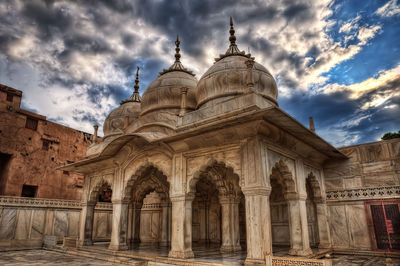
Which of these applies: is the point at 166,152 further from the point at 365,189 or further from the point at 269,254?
the point at 365,189

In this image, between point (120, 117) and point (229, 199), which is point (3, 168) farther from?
point (229, 199)

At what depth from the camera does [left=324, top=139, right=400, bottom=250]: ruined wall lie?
10.4m

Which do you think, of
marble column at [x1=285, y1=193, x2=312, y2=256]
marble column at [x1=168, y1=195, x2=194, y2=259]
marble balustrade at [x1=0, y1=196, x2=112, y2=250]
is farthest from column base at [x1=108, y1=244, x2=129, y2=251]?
marble balustrade at [x1=0, y1=196, x2=112, y2=250]

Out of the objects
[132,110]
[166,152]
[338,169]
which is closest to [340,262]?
[338,169]

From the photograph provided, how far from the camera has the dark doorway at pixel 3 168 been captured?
66.0ft

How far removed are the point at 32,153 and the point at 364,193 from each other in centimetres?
2163

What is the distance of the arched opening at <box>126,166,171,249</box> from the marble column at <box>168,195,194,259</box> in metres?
3.01

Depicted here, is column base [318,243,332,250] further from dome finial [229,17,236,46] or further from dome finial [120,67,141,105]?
dome finial [120,67,141,105]

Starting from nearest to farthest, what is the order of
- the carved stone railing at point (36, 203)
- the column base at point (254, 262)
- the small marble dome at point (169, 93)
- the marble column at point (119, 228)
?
the column base at point (254, 262) → the marble column at point (119, 228) → the small marble dome at point (169, 93) → the carved stone railing at point (36, 203)

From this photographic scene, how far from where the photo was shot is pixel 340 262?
28.7 feet

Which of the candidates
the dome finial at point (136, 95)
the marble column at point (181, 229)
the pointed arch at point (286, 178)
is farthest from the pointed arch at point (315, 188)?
the dome finial at point (136, 95)

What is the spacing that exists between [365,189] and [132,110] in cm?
1221

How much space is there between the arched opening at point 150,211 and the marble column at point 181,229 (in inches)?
118

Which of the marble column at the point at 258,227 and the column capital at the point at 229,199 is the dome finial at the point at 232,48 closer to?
the column capital at the point at 229,199
